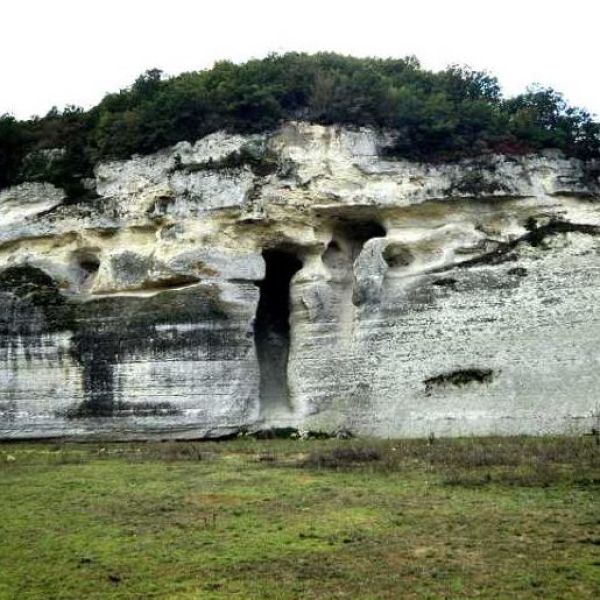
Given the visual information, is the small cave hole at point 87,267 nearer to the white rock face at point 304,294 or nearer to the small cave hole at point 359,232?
the white rock face at point 304,294

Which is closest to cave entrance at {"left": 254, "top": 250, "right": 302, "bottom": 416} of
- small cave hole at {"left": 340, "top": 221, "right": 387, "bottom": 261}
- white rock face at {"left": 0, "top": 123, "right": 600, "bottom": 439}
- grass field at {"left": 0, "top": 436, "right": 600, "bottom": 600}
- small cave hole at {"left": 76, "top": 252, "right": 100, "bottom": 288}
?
white rock face at {"left": 0, "top": 123, "right": 600, "bottom": 439}

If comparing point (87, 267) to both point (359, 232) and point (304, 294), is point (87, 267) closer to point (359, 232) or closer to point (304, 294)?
point (304, 294)

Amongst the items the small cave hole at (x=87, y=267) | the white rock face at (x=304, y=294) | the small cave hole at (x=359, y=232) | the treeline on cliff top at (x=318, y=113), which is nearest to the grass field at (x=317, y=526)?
the white rock face at (x=304, y=294)

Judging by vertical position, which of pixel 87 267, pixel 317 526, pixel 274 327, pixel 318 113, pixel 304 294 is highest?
pixel 318 113

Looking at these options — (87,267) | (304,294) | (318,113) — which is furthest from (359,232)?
(87,267)

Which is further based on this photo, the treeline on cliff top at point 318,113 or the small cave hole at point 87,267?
the small cave hole at point 87,267

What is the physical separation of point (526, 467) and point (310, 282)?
39.6 feet

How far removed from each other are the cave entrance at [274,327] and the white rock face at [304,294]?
74mm

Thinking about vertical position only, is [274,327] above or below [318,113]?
below

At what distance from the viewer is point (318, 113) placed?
27266 millimetres

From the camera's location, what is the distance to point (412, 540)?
10.6 metres

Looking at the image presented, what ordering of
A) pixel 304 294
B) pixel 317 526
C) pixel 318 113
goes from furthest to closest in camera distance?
pixel 318 113
pixel 304 294
pixel 317 526

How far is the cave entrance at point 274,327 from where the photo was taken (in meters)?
26.5

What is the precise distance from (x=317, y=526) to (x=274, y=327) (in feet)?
53.9
